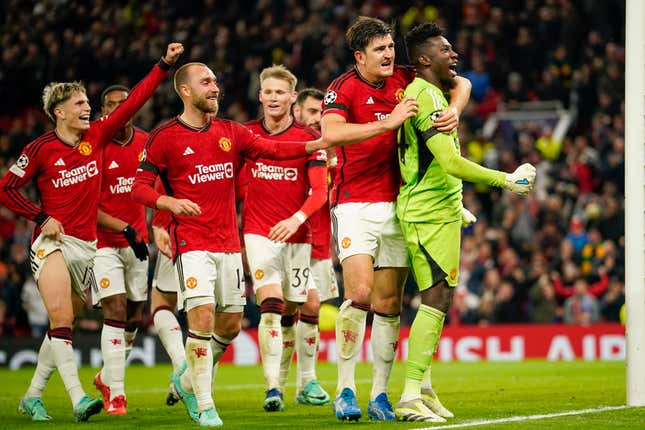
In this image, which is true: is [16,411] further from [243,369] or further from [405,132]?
[243,369]

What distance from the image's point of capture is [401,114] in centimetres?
823

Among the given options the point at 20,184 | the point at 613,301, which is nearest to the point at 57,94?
the point at 20,184

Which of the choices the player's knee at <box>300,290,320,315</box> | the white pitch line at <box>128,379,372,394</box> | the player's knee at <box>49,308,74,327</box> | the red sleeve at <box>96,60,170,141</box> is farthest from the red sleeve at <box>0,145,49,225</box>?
the white pitch line at <box>128,379,372,394</box>

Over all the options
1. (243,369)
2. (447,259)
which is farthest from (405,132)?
(243,369)

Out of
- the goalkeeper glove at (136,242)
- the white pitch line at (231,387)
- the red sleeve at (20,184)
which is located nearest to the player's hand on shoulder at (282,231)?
the red sleeve at (20,184)

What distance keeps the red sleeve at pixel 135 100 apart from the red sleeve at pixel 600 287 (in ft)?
39.7

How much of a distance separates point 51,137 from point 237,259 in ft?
7.03

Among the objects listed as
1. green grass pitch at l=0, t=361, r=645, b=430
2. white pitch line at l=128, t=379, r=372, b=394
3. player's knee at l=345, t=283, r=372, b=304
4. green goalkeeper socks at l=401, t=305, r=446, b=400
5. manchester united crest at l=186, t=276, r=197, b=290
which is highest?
manchester united crest at l=186, t=276, r=197, b=290

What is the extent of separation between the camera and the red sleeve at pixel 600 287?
19969 mm

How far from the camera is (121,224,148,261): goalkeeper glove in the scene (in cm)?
1073

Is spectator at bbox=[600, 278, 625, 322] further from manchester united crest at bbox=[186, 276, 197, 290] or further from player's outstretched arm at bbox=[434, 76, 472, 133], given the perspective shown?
manchester united crest at bbox=[186, 276, 197, 290]

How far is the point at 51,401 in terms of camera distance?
11.9 metres

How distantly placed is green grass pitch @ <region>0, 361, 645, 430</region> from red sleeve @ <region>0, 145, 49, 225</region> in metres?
1.75

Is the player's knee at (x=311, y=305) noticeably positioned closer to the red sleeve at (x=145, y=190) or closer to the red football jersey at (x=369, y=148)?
the red football jersey at (x=369, y=148)
